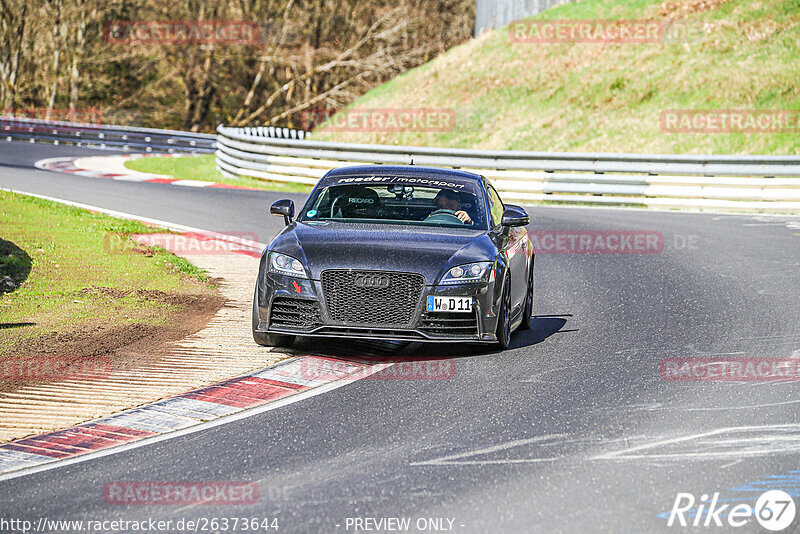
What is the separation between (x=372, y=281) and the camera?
8664 mm

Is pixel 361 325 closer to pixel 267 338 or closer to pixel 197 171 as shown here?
pixel 267 338

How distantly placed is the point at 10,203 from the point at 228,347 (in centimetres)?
1143

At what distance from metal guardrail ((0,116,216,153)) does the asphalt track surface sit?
3330cm

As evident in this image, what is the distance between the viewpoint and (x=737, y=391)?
7.91 m

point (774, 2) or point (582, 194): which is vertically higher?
point (774, 2)

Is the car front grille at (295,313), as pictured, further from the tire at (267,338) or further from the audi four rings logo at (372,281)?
the audi four rings logo at (372,281)

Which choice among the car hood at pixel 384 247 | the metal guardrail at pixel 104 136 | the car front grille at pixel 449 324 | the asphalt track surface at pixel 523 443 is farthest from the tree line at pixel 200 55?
the car front grille at pixel 449 324

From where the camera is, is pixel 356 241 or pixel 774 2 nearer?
pixel 356 241

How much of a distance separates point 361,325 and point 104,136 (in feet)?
118

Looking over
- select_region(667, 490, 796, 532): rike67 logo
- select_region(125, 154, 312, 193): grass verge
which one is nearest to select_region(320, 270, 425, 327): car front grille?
select_region(667, 490, 796, 532): rike67 logo

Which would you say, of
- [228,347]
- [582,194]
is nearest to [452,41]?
[582,194]

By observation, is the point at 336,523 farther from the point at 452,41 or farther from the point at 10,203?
the point at 452,41

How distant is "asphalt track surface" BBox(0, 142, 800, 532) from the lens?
5352 millimetres

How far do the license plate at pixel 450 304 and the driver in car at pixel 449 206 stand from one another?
1.31m
